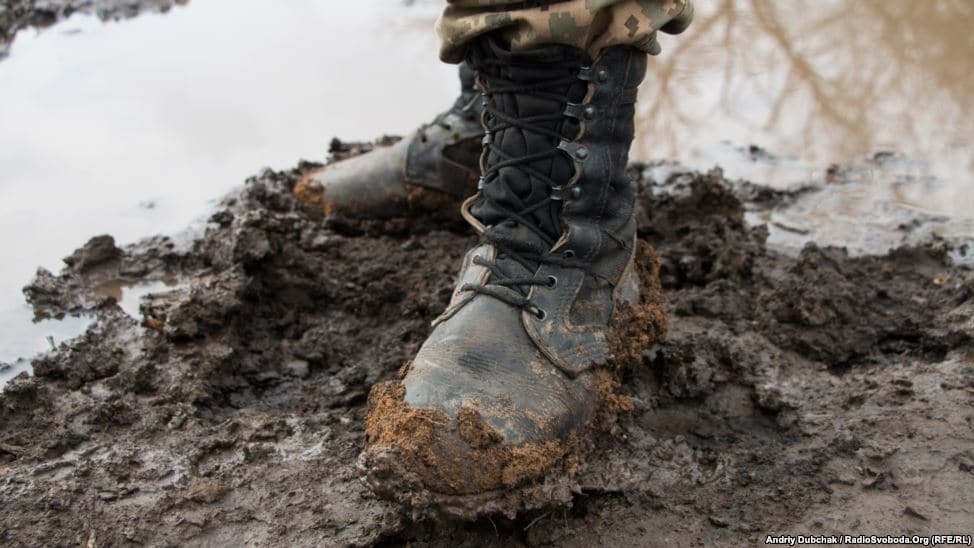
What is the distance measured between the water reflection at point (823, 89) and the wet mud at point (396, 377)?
71 cm

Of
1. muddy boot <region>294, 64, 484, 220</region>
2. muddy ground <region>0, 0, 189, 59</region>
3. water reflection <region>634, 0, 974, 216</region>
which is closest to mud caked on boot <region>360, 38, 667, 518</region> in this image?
muddy boot <region>294, 64, 484, 220</region>

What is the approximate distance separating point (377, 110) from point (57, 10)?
2.88 meters

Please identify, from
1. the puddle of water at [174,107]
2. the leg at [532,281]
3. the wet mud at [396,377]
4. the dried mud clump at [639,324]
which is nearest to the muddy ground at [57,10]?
the puddle of water at [174,107]

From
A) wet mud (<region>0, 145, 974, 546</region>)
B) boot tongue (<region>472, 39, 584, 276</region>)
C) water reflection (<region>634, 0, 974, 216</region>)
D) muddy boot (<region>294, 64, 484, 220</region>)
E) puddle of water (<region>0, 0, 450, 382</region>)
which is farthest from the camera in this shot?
water reflection (<region>634, 0, 974, 216</region>)

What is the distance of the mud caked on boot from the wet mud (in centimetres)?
10

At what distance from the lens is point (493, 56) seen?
5.54ft

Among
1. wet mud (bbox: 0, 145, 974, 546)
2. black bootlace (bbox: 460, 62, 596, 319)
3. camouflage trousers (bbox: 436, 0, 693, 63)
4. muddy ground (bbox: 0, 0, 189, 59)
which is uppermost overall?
muddy ground (bbox: 0, 0, 189, 59)

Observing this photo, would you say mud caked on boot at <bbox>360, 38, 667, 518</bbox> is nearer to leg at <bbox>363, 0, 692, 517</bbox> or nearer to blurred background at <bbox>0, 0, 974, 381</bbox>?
leg at <bbox>363, 0, 692, 517</bbox>

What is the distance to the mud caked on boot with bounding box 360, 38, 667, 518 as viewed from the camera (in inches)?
56.3

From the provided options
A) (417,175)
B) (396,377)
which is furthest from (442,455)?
(417,175)

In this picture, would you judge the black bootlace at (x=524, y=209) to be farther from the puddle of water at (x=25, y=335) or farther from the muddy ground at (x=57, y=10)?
the muddy ground at (x=57, y=10)

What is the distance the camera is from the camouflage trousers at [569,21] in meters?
1.55

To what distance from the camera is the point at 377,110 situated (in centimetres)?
383

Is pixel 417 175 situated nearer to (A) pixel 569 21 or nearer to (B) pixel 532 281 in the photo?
(B) pixel 532 281
